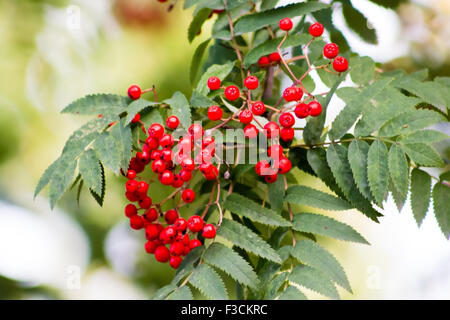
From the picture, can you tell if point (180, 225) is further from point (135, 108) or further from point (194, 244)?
point (135, 108)

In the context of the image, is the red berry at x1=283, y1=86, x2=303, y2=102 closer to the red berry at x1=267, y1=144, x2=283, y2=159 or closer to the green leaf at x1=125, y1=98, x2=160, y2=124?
the red berry at x1=267, y1=144, x2=283, y2=159

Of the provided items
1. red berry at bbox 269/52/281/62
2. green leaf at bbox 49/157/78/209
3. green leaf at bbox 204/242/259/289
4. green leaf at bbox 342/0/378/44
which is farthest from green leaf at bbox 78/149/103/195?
green leaf at bbox 342/0/378/44

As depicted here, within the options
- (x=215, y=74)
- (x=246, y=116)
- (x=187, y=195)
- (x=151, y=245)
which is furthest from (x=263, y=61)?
(x=151, y=245)

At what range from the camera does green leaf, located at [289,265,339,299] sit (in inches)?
26.1

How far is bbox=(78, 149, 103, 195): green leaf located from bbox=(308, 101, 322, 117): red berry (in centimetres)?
39

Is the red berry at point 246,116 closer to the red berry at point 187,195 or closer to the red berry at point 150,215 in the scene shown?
the red berry at point 187,195

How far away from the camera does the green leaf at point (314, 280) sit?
26.1 inches

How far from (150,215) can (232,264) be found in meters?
0.25

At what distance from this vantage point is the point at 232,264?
2.29 feet

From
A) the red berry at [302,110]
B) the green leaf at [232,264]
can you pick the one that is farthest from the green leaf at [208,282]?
the red berry at [302,110]

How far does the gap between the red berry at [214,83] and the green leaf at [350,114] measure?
24cm

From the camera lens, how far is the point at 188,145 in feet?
2.43

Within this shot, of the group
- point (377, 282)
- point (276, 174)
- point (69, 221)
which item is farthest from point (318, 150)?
point (69, 221)
